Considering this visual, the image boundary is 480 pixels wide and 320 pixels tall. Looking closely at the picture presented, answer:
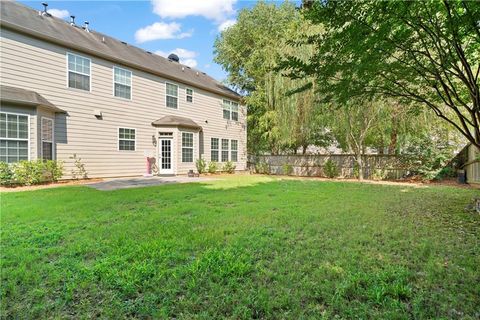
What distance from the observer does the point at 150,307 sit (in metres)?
2.16

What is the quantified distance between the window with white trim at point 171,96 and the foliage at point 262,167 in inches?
262

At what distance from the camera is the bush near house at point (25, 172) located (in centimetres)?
866

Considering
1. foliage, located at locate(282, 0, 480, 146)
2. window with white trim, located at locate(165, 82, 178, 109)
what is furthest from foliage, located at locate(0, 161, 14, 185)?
foliage, located at locate(282, 0, 480, 146)

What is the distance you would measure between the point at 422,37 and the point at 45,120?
11.3m

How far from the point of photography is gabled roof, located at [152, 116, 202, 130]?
13641mm

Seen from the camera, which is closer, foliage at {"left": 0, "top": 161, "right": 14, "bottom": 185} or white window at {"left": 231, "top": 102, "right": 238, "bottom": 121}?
foliage at {"left": 0, "top": 161, "right": 14, "bottom": 185}

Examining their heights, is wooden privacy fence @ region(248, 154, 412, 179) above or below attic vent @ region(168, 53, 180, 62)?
below

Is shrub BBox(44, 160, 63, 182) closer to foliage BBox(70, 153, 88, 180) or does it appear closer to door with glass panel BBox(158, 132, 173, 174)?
foliage BBox(70, 153, 88, 180)

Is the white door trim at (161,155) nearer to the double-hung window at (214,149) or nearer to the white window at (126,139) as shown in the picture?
the white window at (126,139)

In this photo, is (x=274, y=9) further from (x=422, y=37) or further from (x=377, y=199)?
(x=422, y=37)

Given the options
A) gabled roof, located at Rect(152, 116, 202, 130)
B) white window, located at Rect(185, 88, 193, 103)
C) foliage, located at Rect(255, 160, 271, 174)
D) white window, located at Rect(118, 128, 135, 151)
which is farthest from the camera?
foliage, located at Rect(255, 160, 271, 174)

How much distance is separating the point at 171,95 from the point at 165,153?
10.8 feet

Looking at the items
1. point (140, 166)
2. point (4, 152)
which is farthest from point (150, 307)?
point (140, 166)

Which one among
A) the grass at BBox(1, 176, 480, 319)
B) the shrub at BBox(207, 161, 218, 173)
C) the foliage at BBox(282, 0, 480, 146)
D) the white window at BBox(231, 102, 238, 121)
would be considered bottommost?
the grass at BBox(1, 176, 480, 319)
